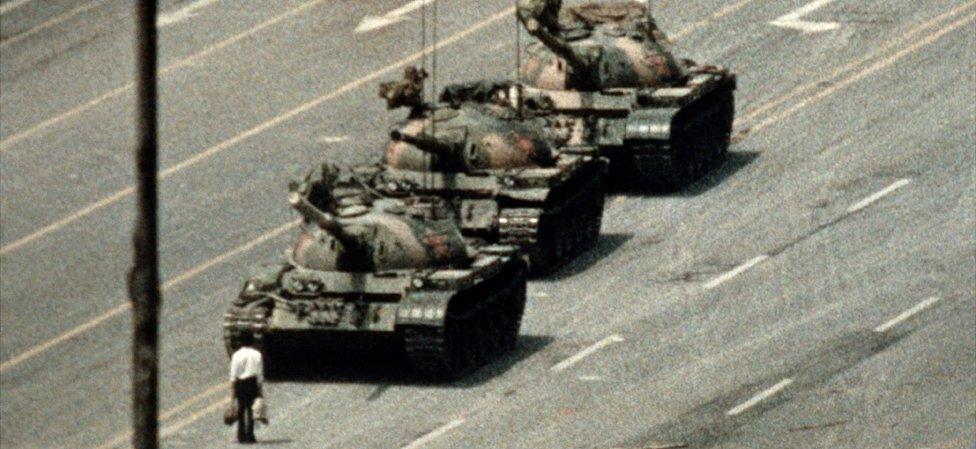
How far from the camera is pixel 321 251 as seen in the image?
43906 millimetres

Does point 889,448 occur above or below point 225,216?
above

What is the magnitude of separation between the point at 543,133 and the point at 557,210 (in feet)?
8.52

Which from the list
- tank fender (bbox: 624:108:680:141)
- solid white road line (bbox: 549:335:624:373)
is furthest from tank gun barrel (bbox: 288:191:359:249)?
tank fender (bbox: 624:108:680:141)

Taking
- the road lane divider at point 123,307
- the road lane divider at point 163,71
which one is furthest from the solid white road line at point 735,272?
the road lane divider at point 163,71

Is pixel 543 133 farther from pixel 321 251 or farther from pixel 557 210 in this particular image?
pixel 321 251

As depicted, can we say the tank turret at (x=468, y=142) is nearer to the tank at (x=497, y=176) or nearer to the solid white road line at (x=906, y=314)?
the tank at (x=497, y=176)

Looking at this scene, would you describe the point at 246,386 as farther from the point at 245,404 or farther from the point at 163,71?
the point at 163,71

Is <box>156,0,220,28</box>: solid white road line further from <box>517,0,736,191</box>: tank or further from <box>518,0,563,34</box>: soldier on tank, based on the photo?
<box>518,0,563,34</box>: soldier on tank

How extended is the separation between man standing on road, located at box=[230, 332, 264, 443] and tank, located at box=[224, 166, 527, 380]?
7.53ft

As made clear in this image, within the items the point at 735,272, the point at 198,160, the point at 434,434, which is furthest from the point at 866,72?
the point at 434,434

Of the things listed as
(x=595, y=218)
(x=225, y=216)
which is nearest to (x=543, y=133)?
(x=595, y=218)

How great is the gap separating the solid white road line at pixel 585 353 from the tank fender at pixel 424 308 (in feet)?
8.39

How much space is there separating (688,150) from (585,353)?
39.4ft

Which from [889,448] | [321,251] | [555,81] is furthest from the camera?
[555,81]
